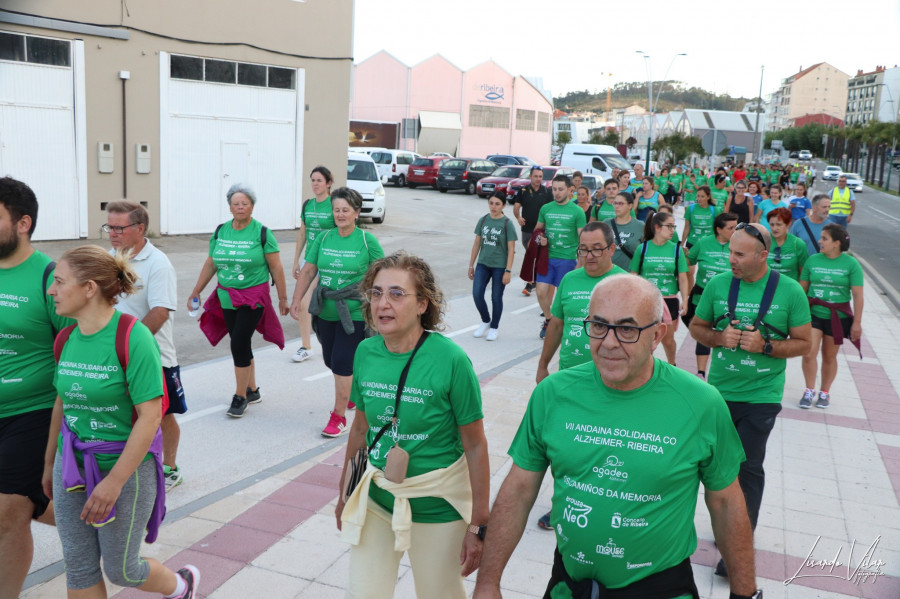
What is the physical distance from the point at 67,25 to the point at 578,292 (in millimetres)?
14416

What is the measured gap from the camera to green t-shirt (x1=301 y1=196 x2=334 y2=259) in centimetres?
873

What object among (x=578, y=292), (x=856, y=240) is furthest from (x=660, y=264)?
(x=856, y=240)

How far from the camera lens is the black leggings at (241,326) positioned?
263 inches

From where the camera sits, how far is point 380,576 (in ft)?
10.3

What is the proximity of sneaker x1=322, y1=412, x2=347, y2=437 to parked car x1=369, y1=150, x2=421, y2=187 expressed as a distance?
3156 centimetres

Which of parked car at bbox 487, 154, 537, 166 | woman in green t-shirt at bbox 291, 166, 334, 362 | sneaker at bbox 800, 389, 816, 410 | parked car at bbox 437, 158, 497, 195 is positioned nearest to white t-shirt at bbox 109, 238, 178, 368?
woman in green t-shirt at bbox 291, 166, 334, 362

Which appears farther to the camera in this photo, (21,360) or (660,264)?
(660,264)

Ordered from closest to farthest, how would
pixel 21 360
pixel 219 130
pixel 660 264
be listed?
pixel 21 360 → pixel 660 264 → pixel 219 130

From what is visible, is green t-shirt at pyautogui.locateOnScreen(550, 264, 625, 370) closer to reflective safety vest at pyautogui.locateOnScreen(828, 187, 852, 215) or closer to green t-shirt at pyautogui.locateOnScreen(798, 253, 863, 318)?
green t-shirt at pyautogui.locateOnScreen(798, 253, 863, 318)

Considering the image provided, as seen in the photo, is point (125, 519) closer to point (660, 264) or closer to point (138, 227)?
point (138, 227)

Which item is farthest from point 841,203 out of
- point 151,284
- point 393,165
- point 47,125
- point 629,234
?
point 393,165

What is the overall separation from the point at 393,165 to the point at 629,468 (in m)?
35.9

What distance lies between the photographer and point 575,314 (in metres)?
4.94

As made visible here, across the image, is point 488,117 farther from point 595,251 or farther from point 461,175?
point 595,251
